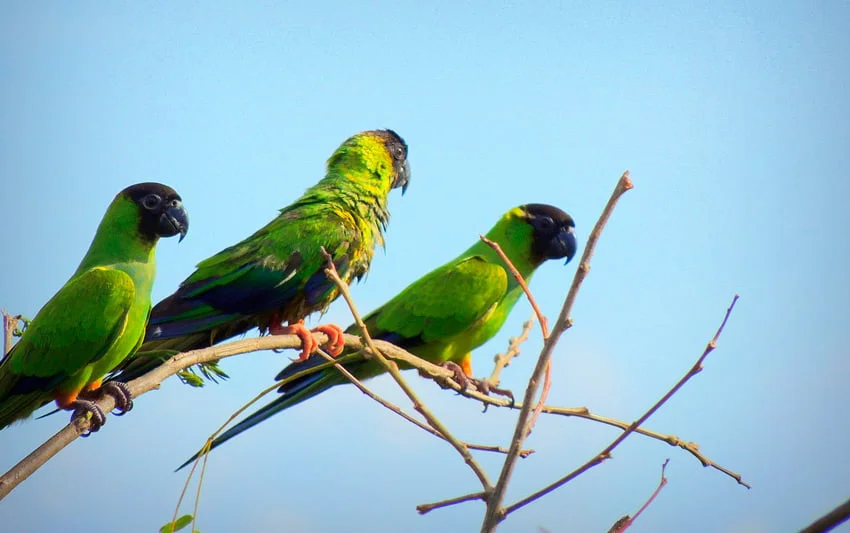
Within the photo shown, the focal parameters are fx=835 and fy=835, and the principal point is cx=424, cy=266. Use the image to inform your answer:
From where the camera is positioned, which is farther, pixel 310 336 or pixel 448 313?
pixel 448 313

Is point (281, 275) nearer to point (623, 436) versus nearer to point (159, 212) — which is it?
point (159, 212)

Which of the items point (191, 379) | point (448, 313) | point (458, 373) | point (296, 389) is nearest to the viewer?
point (191, 379)

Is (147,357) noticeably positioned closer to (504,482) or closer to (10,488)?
(10,488)

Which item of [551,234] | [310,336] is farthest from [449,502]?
[551,234]

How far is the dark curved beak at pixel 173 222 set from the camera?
419 centimetres

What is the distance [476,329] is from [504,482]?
3.30 meters

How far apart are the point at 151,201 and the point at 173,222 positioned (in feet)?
0.53

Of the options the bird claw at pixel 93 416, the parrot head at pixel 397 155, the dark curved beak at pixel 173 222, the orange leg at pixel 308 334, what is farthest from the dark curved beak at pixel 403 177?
the bird claw at pixel 93 416

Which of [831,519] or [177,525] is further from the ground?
[831,519]

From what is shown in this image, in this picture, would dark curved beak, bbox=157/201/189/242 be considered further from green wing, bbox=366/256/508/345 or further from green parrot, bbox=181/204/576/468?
green wing, bbox=366/256/508/345

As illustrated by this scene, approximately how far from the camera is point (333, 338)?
4.58 m

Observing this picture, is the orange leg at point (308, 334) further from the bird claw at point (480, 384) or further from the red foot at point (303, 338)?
the bird claw at point (480, 384)

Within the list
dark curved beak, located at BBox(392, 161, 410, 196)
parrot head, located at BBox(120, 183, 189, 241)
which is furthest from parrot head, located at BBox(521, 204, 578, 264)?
parrot head, located at BBox(120, 183, 189, 241)

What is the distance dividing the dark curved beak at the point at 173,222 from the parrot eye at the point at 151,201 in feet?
0.20
